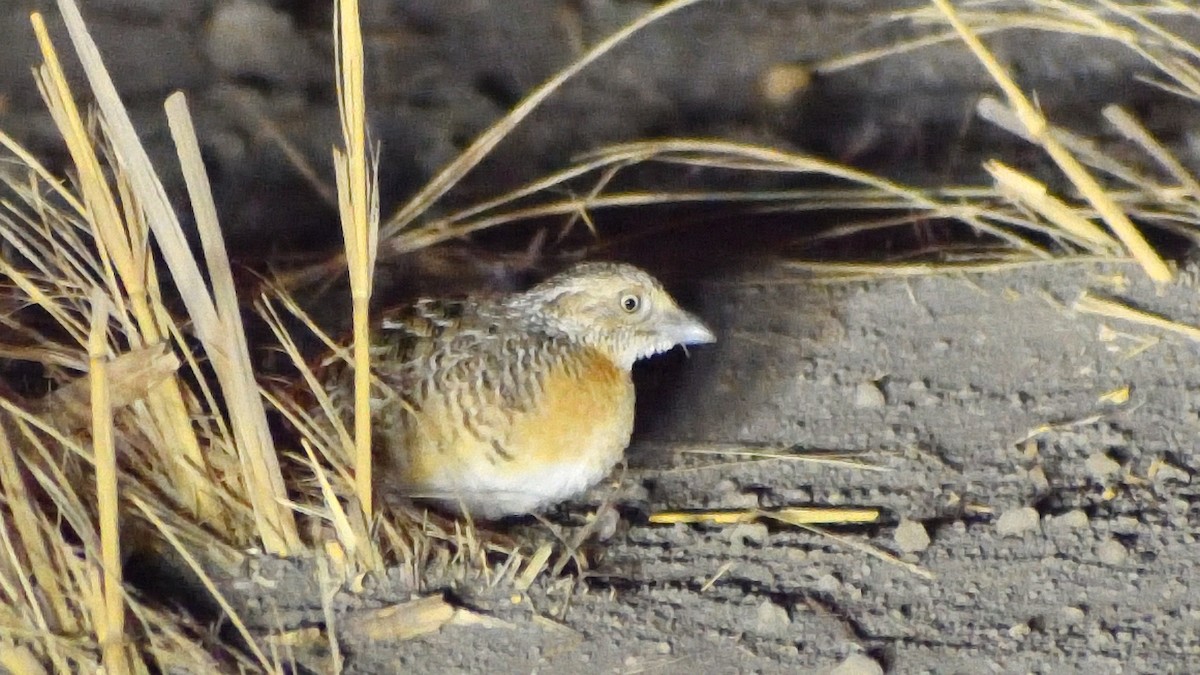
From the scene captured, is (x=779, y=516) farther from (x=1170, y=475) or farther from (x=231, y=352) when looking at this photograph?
(x=231, y=352)

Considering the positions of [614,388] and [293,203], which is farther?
[293,203]

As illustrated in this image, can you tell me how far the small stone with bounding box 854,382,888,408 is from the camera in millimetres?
2527

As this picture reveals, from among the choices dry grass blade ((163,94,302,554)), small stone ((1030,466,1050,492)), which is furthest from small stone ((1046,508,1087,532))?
dry grass blade ((163,94,302,554))

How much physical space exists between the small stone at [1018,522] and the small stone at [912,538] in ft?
0.42

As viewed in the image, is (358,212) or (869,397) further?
(869,397)

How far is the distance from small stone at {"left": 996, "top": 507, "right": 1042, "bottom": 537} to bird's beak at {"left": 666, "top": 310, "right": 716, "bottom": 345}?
21.9 inches

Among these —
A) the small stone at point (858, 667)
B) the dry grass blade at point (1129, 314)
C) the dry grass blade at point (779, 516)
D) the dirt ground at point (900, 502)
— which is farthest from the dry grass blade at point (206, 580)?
the dry grass blade at point (1129, 314)

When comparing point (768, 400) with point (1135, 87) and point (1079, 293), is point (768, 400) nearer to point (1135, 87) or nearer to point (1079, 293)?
point (1079, 293)

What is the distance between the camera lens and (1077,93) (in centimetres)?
326

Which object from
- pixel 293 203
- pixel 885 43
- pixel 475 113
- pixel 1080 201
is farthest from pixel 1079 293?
pixel 293 203

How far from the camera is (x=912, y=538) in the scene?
218cm

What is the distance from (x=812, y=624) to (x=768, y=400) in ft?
2.02

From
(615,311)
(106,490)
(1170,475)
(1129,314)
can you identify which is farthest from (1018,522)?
(106,490)

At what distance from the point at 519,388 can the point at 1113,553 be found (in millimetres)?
959
